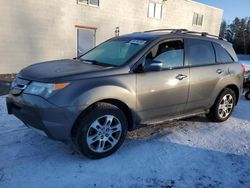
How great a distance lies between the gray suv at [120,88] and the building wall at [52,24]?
7902mm

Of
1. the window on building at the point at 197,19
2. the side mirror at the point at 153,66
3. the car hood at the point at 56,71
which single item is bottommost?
the car hood at the point at 56,71

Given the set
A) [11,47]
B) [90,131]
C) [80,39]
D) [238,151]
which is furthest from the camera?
[80,39]

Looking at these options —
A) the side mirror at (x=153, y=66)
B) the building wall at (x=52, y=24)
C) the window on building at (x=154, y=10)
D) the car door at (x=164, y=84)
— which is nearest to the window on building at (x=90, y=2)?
the building wall at (x=52, y=24)

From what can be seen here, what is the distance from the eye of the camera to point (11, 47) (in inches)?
421

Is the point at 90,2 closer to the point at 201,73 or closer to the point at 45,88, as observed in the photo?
the point at 201,73

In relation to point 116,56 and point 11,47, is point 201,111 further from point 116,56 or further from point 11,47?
point 11,47

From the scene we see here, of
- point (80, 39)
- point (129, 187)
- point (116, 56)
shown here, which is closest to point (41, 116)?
point (129, 187)

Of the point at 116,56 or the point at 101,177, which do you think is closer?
the point at 101,177

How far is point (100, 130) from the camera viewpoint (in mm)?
3211

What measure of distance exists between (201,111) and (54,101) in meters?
2.86

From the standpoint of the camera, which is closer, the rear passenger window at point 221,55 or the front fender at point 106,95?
the front fender at point 106,95

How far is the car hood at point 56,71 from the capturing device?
2.95 meters

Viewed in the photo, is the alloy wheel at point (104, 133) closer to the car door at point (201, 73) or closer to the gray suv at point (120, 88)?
the gray suv at point (120, 88)

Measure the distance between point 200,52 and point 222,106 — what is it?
50.6 inches
